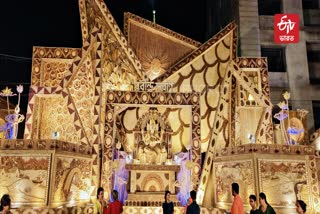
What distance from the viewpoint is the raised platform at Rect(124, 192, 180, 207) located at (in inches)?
377

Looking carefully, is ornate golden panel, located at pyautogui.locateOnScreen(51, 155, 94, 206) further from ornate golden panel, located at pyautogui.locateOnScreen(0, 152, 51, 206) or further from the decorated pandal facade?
ornate golden panel, located at pyautogui.locateOnScreen(0, 152, 51, 206)

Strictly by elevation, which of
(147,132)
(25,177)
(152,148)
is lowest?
(25,177)

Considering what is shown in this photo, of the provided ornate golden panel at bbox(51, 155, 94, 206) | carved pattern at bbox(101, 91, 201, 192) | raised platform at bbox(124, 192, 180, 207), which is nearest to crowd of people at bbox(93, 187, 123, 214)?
ornate golden panel at bbox(51, 155, 94, 206)

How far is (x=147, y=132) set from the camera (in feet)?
36.8

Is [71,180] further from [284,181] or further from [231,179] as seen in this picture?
[284,181]

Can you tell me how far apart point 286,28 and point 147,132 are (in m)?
11.0

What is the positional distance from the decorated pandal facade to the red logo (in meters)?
4.41

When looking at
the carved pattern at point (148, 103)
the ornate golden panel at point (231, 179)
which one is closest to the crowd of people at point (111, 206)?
the carved pattern at point (148, 103)

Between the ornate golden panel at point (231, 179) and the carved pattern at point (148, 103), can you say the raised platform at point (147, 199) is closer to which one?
the carved pattern at point (148, 103)

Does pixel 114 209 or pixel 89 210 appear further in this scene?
pixel 89 210

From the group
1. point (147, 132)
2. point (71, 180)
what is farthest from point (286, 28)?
point (71, 180)

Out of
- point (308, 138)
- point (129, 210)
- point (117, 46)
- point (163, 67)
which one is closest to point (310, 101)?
point (308, 138)

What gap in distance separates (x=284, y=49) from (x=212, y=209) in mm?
12363

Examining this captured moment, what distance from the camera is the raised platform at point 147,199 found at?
31.4 ft
